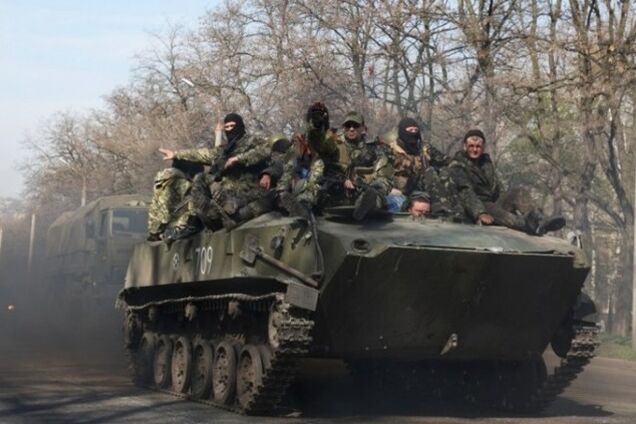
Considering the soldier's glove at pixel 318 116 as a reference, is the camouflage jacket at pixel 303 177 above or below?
below

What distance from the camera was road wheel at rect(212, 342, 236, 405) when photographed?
12.1 meters

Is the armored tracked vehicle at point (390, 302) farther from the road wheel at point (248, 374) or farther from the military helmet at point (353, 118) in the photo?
the military helmet at point (353, 118)

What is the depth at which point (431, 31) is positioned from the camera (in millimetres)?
29562

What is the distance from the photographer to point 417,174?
12.4 meters

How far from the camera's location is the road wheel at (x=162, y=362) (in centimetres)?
1433

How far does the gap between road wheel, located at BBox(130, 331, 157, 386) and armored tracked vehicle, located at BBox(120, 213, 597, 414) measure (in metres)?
2.21

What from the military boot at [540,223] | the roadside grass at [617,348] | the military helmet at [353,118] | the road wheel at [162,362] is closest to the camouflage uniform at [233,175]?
the military helmet at [353,118]

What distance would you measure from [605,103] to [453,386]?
1554 centimetres

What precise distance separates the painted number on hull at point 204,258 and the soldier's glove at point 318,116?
5.56ft

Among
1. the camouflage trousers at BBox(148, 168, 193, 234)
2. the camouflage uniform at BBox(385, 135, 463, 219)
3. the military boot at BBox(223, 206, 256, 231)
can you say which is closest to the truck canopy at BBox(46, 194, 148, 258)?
the camouflage trousers at BBox(148, 168, 193, 234)

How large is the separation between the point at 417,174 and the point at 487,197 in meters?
0.71

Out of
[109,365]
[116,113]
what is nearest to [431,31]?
[109,365]

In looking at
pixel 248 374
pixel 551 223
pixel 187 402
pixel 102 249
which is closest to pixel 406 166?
pixel 551 223

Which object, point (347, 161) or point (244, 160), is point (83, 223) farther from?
point (347, 161)
